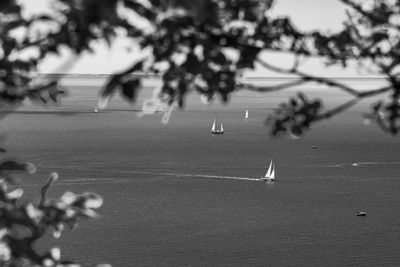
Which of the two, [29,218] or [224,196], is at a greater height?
[29,218]

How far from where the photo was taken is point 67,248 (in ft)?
193

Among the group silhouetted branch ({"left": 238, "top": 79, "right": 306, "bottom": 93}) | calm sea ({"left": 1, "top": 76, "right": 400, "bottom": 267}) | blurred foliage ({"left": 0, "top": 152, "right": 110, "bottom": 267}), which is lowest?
calm sea ({"left": 1, "top": 76, "right": 400, "bottom": 267})

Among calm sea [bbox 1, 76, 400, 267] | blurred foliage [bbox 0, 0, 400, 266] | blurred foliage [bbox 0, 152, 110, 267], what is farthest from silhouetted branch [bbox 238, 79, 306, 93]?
calm sea [bbox 1, 76, 400, 267]

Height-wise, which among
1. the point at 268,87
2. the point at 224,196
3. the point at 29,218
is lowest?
the point at 224,196

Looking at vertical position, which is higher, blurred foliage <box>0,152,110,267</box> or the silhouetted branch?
the silhouetted branch

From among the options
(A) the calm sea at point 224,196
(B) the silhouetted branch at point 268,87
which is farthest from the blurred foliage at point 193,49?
(A) the calm sea at point 224,196

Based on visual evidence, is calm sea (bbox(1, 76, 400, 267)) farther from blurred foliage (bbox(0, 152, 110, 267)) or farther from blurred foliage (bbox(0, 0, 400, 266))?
blurred foliage (bbox(0, 0, 400, 266))

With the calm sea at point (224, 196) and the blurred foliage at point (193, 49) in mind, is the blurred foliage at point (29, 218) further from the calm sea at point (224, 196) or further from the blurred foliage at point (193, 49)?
the calm sea at point (224, 196)

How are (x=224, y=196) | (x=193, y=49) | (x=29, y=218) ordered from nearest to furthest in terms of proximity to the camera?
1. (x=193, y=49)
2. (x=29, y=218)
3. (x=224, y=196)

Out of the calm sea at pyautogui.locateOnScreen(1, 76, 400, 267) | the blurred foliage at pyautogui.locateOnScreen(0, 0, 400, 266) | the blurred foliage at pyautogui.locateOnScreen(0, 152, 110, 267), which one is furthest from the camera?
the calm sea at pyautogui.locateOnScreen(1, 76, 400, 267)

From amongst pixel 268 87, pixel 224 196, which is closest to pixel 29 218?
pixel 268 87

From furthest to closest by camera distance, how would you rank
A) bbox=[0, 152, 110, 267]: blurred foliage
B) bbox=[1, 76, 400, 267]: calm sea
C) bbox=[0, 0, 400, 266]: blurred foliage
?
bbox=[1, 76, 400, 267]: calm sea
bbox=[0, 152, 110, 267]: blurred foliage
bbox=[0, 0, 400, 266]: blurred foliage

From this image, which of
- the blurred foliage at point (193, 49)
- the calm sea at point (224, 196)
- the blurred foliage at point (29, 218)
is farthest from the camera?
the calm sea at point (224, 196)

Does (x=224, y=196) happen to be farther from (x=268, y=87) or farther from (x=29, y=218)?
(x=268, y=87)
